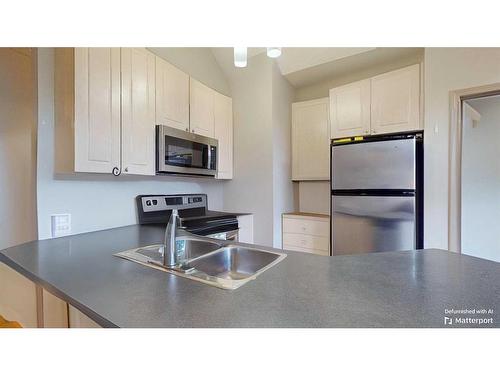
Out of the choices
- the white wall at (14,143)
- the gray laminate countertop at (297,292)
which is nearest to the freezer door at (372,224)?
the gray laminate countertop at (297,292)

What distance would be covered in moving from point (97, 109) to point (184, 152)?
684mm

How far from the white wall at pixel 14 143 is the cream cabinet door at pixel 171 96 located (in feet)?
3.75

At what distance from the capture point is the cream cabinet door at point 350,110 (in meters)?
2.10

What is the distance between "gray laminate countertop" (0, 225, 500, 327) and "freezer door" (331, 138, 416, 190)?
0.95 metres

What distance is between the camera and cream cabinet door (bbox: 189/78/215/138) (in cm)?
204

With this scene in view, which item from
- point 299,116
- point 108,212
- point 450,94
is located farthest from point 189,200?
point 450,94

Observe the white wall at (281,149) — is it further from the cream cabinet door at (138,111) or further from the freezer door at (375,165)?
the cream cabinet door at (138,111)

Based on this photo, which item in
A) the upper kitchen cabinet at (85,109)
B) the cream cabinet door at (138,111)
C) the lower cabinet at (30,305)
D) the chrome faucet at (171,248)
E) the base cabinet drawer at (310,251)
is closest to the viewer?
the chrome faucet at (171,248)

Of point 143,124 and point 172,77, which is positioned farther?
point 172,77

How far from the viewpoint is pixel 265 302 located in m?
0.57

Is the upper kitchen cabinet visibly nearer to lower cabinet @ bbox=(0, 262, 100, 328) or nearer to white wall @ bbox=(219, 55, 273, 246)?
lower cabinet @ bbox=(0, 262, 100, 328)

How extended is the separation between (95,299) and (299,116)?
8.53 feet

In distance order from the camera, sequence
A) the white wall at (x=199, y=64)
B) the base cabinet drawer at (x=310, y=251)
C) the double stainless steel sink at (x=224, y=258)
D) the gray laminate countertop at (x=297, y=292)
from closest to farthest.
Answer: the gray laminate countertop at (x=297, y=292) < the double stainless steel sink at (x=224, y=258) < the white wall at (x=199, y=64) < the base cabinet drawer at (x=310, y=251)
